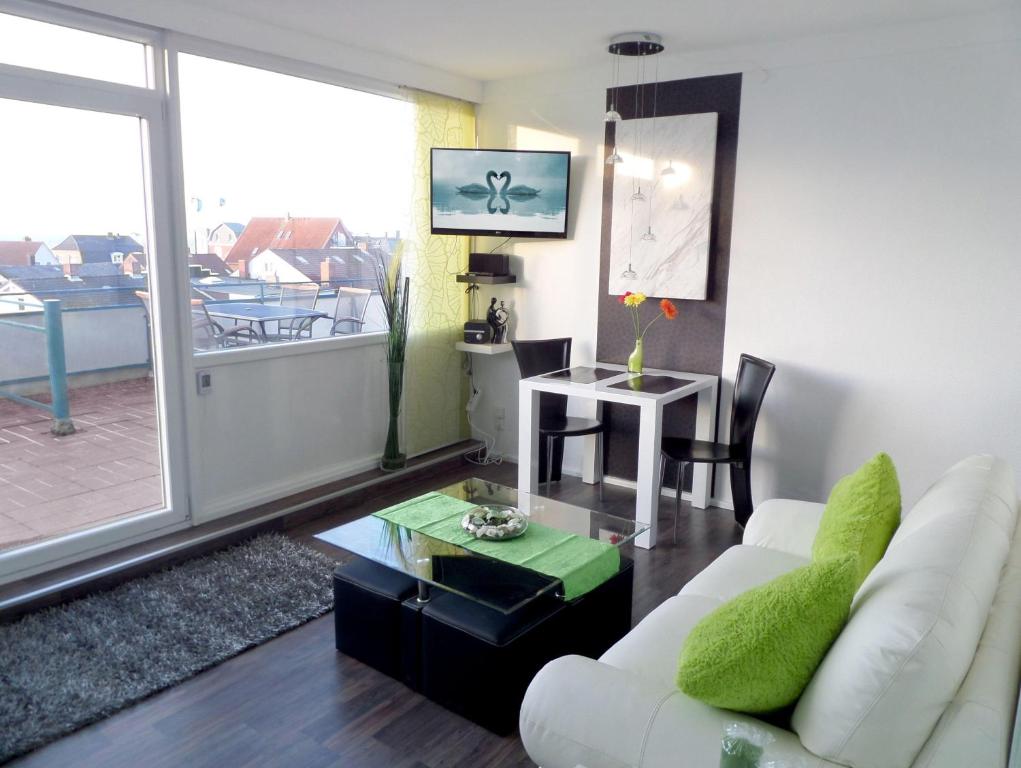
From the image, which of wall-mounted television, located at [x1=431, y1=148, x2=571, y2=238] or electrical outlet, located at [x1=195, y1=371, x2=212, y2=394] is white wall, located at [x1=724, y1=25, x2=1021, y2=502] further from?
electrical outlet, located at [x1=195, y1=371, x2=212, y2=394]

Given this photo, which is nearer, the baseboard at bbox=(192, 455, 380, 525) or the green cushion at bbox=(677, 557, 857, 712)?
the green cushion at bbox=(677, 557, 857, 712)

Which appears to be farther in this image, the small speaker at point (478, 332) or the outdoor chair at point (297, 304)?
the small speaker at point (478, 332)

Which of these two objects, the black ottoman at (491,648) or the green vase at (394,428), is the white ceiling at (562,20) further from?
the black ottoman at (491,648)

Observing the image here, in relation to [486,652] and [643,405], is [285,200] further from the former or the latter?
[486,652]

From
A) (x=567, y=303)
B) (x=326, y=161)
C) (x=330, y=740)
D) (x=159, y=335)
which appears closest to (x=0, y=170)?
(x=159, y=335)

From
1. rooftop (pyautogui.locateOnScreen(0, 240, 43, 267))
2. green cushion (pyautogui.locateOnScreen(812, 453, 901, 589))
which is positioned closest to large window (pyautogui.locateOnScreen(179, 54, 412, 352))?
rooftop (pyautogui.locateOnScreen(0, 240, 43, 267))

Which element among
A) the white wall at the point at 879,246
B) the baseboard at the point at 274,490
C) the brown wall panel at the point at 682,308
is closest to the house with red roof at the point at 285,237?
the baseboard at the point at 274,490

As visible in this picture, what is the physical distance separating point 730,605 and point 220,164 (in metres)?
3.36

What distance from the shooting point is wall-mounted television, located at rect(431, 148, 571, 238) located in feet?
15.8

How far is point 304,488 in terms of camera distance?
4.46 m

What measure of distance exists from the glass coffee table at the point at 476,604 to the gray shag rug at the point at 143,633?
1.56 feet

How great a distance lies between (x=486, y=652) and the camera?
2406 mm

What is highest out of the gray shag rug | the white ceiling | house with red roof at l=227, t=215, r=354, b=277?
the white ceiling

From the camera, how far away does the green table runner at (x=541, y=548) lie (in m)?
2.63
